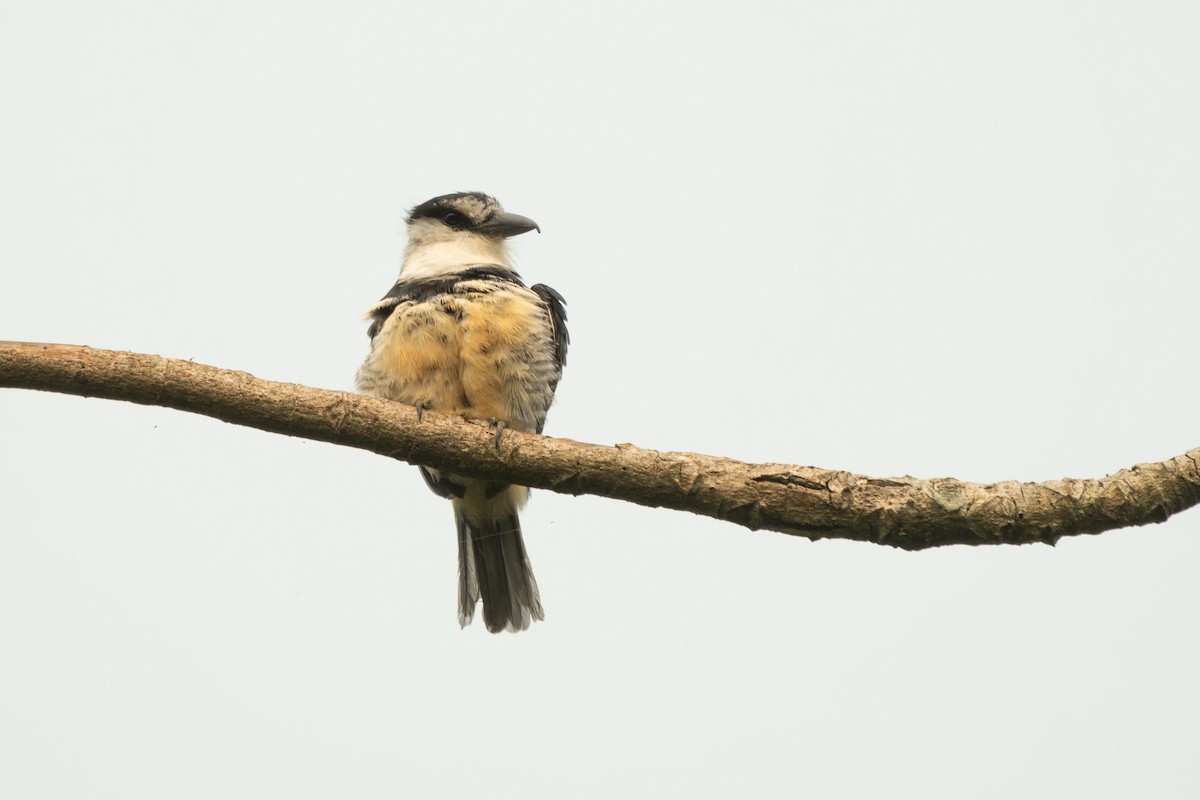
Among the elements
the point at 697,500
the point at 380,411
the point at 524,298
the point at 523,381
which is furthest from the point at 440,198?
the point at 697,500

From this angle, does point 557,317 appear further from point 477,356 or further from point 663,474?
point 663,474

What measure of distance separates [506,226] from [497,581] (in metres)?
1.76

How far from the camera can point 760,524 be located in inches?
130

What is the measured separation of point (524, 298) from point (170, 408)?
1.80m

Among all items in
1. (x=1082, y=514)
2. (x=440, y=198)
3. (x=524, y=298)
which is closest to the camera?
(x=1082, y=514)

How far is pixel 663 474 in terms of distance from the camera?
3.36 metres

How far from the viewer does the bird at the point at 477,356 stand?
451 cm

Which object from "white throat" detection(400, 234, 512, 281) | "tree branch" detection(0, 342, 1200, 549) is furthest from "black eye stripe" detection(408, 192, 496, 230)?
"tree branch" detection(0, 342, 1200, 549)

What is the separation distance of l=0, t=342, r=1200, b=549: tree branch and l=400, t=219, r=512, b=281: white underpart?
183cm

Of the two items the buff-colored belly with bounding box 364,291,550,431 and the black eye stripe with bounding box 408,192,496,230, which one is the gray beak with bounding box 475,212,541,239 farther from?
the buff-colored belly with bounding box 364,291,550,431

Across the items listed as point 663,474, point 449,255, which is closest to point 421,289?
point 449,255

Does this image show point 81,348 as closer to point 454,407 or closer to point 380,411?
point 380,411

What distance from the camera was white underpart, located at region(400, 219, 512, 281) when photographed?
536 centimetres

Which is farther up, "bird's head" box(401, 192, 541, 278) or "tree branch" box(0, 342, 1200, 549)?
"bird's head" box(401, 192, 541, 278)
